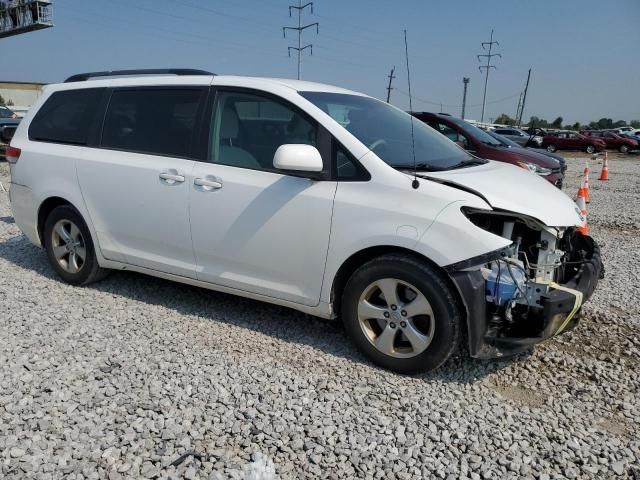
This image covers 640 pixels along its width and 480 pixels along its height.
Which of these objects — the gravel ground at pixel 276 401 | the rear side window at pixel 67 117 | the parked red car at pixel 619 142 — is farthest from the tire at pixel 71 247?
the parked red car at pixel 619 142

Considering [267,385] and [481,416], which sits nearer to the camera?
[481,416]

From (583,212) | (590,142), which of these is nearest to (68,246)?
(583,212)

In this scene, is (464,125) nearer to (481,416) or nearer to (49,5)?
(481,416)

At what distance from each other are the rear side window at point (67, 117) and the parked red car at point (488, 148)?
5.82 metres

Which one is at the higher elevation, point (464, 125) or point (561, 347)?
point (464, 125)

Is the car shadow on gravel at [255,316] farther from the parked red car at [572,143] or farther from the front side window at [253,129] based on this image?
the parked red car at [572,143]

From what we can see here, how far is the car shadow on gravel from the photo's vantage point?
3539 mm

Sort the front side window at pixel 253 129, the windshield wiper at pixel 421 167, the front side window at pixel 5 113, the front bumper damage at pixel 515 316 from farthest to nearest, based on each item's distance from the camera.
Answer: the front side window at pixel 5 113 → the front side window at pixel 253 129 → the windshield wiper at pixel 421 167 → the front bumper damage at pixel 515 316

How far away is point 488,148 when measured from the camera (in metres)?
9.20

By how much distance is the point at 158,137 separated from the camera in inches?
167

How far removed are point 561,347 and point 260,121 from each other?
2.71 m

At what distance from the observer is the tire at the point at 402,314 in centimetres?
315

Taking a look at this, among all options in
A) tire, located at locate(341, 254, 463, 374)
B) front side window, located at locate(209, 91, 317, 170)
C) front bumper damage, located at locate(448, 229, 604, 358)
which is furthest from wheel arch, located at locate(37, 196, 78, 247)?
front bumper damage, located at locate(448, 229, 604, 358)

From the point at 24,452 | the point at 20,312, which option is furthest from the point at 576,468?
the point at 20,312
